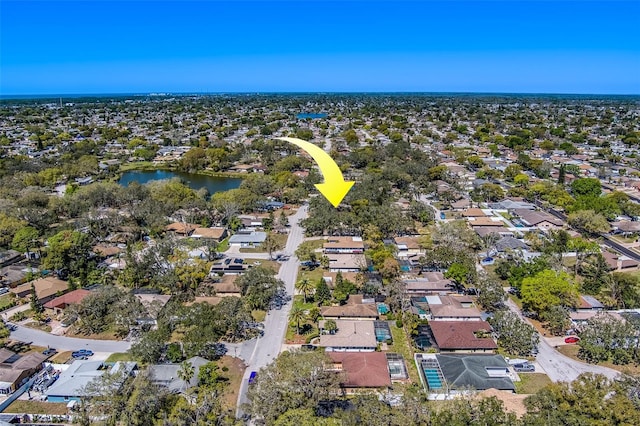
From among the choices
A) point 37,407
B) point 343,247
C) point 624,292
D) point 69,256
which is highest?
point 69,256

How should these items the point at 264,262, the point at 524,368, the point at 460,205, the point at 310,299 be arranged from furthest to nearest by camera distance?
the point at 460,205, the point at 264,262, the point at 310,299, the point at 524,368

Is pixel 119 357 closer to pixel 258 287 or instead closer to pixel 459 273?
pixel 258 287

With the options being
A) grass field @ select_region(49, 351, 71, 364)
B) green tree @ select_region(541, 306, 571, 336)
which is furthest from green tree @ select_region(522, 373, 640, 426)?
grass field @ select_region(49, 351, 71, 364)

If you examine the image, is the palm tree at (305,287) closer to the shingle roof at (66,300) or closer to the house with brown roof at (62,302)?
the house with brown roof at (62,302)

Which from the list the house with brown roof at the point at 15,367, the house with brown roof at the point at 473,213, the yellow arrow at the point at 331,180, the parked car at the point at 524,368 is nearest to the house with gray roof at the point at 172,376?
the house with brown roof at the point at 15,367

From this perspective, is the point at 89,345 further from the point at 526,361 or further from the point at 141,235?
the point at 526,361

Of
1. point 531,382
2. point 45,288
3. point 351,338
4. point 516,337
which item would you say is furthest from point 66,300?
point 531,382

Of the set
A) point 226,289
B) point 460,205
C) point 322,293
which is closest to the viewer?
point 322,293

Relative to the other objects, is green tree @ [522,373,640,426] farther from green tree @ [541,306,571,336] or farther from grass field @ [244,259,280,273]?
grass field @ [244,259,280,273]
